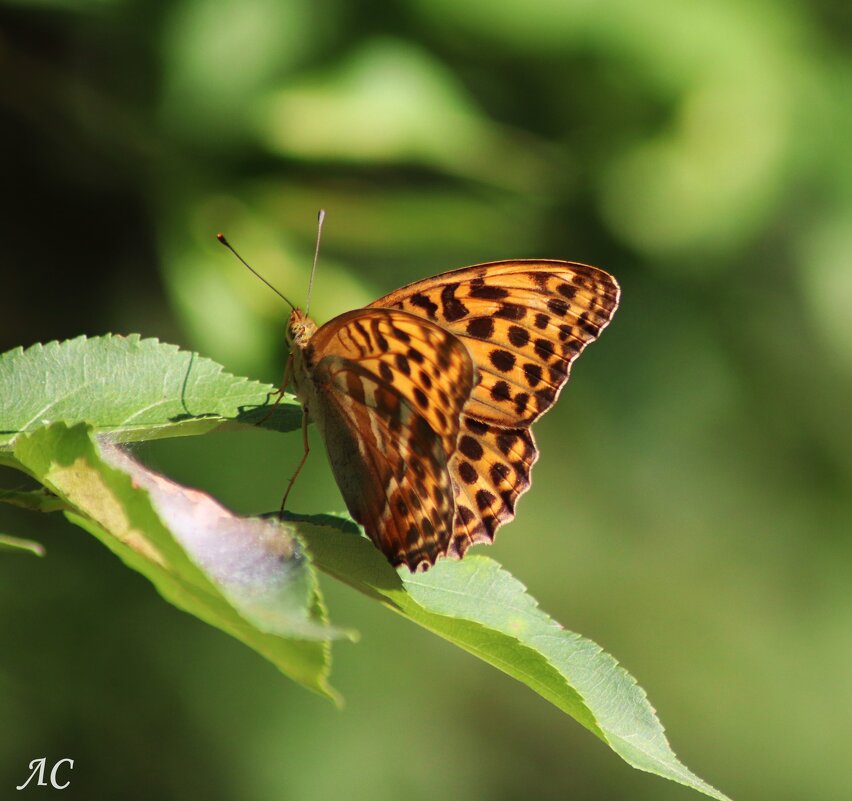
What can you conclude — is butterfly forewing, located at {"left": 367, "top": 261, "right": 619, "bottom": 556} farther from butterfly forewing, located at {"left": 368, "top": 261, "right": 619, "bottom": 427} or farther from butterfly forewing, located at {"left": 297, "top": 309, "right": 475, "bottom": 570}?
butterfly forewing, located at {"left": 297, "top": 309, "right": 475, "bottom": 570}

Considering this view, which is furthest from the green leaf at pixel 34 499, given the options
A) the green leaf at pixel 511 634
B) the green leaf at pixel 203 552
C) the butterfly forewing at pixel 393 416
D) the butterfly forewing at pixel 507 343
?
the butterfly forewing at pixel 507 343

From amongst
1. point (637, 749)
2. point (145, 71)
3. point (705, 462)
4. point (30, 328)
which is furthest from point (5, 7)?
point (705, 462)

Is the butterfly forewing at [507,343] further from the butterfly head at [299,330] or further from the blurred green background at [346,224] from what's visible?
the blurred green background at [346,224]

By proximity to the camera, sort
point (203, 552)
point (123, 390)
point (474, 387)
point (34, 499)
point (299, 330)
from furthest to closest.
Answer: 1. point (299, 330)
2. point (474, 387)
3. point (123, 390)
4. point (34, 499)
5. point (203, 552)

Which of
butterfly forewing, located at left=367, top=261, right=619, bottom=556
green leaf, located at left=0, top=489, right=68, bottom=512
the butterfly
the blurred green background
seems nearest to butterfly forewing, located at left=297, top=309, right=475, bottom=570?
the butterfly

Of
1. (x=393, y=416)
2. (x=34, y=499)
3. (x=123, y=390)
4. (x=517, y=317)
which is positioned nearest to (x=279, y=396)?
(x=393, y=416)

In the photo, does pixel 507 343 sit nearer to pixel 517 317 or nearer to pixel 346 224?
pixel 517 317

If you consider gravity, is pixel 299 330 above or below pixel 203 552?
above
